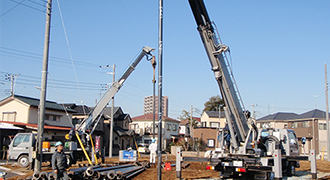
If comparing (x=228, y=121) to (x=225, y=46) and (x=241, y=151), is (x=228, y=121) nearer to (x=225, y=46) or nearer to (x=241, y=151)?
(x=241, y=151)

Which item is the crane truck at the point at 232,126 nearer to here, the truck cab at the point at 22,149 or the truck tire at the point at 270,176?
the truck tire at the point at 270,176

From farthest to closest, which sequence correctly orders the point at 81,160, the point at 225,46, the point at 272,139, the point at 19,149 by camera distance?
the point at 81,160 < the point at 19,149 < the point at 272,139 < the point at 225,46

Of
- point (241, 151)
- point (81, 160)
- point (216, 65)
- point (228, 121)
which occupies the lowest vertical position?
point (81, 160)

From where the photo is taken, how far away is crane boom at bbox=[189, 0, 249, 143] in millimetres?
13062

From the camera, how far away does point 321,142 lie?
168ft

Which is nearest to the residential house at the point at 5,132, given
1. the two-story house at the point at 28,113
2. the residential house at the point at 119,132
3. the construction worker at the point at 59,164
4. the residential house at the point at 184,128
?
the two-story house at the point at 28,113

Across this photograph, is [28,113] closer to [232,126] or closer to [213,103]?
[232,126]

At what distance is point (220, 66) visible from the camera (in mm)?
13164

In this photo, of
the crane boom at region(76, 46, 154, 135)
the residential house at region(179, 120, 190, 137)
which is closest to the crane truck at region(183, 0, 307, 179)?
the crane boom at region(76, 46, 154, 135)

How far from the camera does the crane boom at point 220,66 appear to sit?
1306 centimetres

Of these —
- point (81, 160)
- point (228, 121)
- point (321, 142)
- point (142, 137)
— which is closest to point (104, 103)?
point (81, 160)

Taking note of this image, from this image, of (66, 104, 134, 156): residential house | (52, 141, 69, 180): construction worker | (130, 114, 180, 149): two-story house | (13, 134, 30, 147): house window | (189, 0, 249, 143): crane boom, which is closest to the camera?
(52, 141, 69, 180): construction worker

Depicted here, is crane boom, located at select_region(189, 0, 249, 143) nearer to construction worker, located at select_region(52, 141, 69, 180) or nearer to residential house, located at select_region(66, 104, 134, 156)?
construction worker, located at select_region(52, 141, 69, 180)

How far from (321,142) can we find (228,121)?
147 ft
